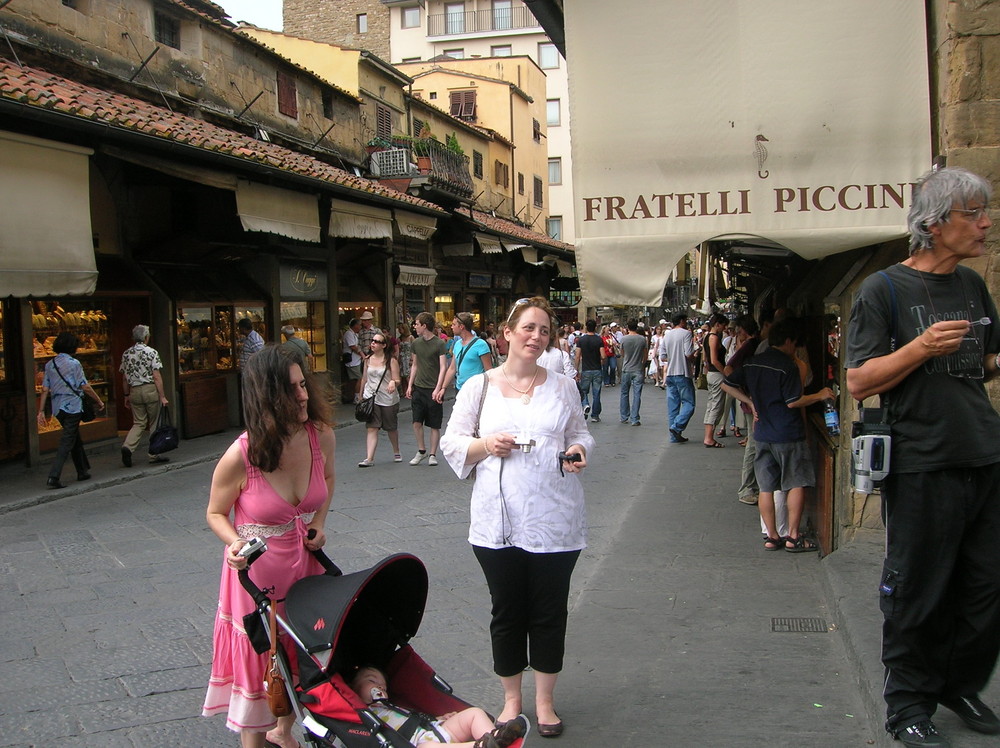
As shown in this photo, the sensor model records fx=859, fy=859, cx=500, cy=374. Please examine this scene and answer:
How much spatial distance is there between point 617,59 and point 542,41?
48.8 metres

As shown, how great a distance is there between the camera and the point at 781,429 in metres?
5.90

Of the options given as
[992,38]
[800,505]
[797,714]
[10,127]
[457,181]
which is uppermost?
[457,181]

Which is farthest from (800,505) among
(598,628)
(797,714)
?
(797,714)

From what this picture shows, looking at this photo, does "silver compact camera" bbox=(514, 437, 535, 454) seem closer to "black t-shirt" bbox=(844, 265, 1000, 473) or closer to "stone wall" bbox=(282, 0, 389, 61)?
"black t-shirt" bbox=(844, 265, 1000, 473)

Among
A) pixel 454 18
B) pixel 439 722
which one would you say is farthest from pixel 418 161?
pixel 454 18

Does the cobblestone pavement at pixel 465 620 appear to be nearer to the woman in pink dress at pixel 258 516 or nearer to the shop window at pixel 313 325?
the woman in pink dress at pixel 258 516

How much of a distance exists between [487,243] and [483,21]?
31.4 metres

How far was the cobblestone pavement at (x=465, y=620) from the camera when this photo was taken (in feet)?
12.1

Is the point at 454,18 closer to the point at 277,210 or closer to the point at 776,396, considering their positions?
the point at 277,210

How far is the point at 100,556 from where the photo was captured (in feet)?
21.2

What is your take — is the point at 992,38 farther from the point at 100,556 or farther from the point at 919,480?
the point at 100,556

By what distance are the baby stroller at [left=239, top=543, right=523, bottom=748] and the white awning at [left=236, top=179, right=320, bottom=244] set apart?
990 centimetres

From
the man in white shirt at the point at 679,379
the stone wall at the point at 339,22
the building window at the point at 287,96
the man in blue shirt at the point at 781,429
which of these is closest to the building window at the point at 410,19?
the stone wall at the point at 339,22

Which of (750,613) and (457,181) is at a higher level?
(457,181)
